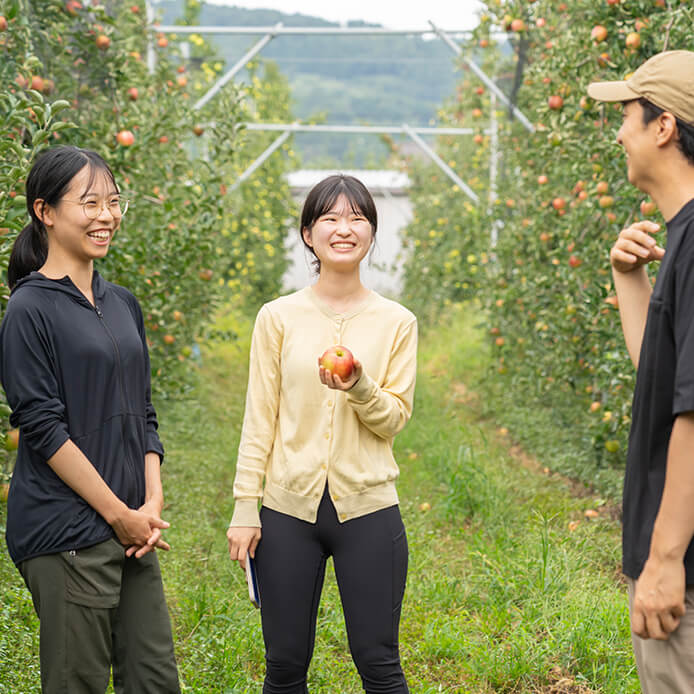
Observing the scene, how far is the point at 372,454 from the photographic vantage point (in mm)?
2074

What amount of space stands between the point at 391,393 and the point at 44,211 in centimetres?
87

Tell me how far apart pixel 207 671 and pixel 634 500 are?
1762mm

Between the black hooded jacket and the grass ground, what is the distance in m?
0.92

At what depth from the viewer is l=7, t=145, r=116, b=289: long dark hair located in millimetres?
1923

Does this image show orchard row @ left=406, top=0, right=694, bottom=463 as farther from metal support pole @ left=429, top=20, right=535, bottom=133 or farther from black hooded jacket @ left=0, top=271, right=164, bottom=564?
black hooded jacket @ left=0, top=271, right=164, bottom=564

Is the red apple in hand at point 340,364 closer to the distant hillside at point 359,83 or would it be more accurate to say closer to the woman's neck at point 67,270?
the woman's neck at point 67,270

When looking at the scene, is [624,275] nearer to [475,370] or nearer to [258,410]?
[258,410]

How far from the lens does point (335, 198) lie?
2.09 metres

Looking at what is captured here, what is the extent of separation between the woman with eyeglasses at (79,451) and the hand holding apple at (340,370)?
45 centimetres

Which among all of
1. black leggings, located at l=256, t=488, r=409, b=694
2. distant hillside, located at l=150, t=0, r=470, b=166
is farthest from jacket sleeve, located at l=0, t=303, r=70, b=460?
distant hillside, located at l=150, t=0, r=470, b=166

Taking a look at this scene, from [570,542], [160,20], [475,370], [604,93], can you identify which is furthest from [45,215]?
[475,370]

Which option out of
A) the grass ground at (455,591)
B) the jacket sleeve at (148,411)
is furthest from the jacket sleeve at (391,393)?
the grass ground at (455,591)

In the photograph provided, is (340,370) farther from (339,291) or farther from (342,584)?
(342,584)

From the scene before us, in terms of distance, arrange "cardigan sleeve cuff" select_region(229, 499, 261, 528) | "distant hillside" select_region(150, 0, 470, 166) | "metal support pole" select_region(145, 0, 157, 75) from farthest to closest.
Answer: "distant hillside" select_region(150, 0, 470, 166) < "metal support pole" select_region(145, 0, 157, 75) < "cardigan sleeve cuff" select_region(229, 499, 261, 528)
